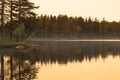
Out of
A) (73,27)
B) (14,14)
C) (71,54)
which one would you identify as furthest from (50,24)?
(71,54)

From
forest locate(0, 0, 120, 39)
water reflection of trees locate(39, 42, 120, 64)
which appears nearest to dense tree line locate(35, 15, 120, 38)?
forest locate(0, 0, 120, 39)

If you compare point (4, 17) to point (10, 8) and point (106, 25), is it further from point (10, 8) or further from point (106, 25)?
point (106, 25)

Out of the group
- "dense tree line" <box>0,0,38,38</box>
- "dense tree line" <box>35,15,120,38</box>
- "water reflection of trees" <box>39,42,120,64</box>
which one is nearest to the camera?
"water reflection of trees" <box>39,42,120,64</box>

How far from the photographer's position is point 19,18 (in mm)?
61344

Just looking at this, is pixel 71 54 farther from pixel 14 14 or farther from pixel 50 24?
pixel 50 24

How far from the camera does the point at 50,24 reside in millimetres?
135625

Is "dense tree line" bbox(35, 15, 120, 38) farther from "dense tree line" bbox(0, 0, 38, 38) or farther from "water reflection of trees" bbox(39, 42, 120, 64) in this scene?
"water reflection of trees" bbox(39, 42, 120, 64)

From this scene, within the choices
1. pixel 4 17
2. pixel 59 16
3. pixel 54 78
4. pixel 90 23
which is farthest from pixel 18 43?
pixel 90 23

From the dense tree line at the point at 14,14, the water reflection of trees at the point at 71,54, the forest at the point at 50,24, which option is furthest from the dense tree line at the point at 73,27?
the water reflection of trees at the point at 71,54

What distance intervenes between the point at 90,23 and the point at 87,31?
4884mm

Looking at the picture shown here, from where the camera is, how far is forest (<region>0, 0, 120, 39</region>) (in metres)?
59.4

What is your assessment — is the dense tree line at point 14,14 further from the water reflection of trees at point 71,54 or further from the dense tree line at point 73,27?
the dense tree line at point 73,27

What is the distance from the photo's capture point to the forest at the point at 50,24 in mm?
59397

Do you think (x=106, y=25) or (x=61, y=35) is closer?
(x=61, y=35)
